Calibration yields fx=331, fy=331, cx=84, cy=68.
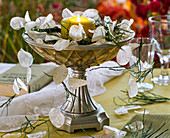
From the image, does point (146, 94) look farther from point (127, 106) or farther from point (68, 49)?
point (68, 49)

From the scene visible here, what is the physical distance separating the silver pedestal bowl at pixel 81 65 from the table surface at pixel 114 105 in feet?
0.07

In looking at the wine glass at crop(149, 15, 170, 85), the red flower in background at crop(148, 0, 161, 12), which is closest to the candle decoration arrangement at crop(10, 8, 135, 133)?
the wine glass at crop(149, 15, 170, 85)

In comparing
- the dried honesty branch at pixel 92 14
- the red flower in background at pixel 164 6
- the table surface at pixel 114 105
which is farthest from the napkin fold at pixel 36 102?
the red flower in background at pixel 164 6

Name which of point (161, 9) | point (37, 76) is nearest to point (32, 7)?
point (161, 9)

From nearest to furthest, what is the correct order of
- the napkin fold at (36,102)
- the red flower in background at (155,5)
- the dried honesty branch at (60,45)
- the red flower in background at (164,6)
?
the dried honesty branch at (60,45) → the napkin fold at (36,102) → the red flower in background at (155,5) → the red flower in background at (164,6)

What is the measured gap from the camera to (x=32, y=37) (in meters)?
0.81

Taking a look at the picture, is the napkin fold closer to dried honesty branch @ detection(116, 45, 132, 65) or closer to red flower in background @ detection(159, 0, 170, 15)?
dried honesty branch @ detection(116, 45, 132, 65)

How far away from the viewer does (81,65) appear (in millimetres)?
815

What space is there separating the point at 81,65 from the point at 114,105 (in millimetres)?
259

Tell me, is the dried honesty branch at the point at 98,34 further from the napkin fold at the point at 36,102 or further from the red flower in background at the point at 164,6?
the red flower in background at the point at 164,6

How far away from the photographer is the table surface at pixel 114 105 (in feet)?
2.80

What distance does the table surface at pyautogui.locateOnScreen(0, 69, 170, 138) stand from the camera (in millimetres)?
853

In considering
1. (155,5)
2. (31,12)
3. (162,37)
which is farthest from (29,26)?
(31,12)

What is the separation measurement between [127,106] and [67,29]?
34cm
